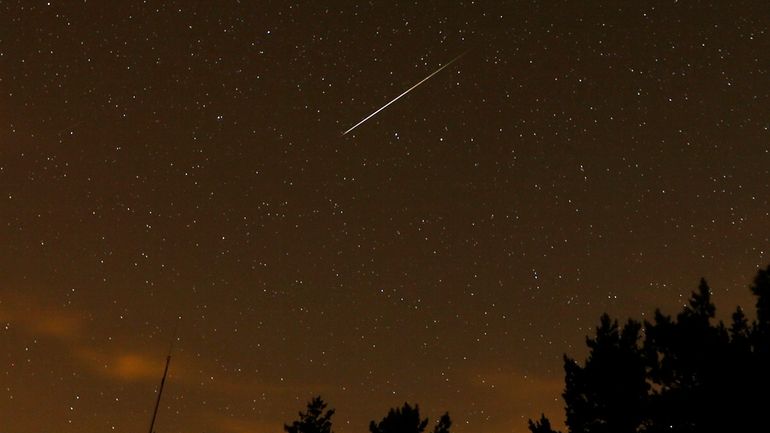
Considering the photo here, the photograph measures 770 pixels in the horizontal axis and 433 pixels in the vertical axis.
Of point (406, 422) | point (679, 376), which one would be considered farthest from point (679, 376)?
point (406, 422)

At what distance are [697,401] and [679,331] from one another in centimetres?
174

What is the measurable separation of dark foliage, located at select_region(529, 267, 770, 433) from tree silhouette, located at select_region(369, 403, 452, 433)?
22.8ft

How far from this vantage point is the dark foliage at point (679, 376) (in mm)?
17359

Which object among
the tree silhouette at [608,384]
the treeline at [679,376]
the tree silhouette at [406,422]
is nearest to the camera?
the treeline at [679,376]

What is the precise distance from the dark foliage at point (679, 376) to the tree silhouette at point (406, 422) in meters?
6.95

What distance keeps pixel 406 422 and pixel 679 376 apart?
38.4 ft

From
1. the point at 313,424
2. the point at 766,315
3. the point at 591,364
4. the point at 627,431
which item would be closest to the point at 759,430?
the point at 766,315

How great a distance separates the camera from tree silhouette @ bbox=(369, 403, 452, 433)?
29016 mm

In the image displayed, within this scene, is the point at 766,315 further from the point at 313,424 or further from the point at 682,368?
the point at 313,424

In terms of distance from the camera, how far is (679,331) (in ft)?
63.4

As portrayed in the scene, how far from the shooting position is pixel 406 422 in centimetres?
2914

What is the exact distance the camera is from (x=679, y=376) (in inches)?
776

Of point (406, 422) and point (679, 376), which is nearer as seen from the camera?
point (679, 376)

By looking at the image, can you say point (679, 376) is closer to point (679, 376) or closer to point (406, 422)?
point (679, 376)
